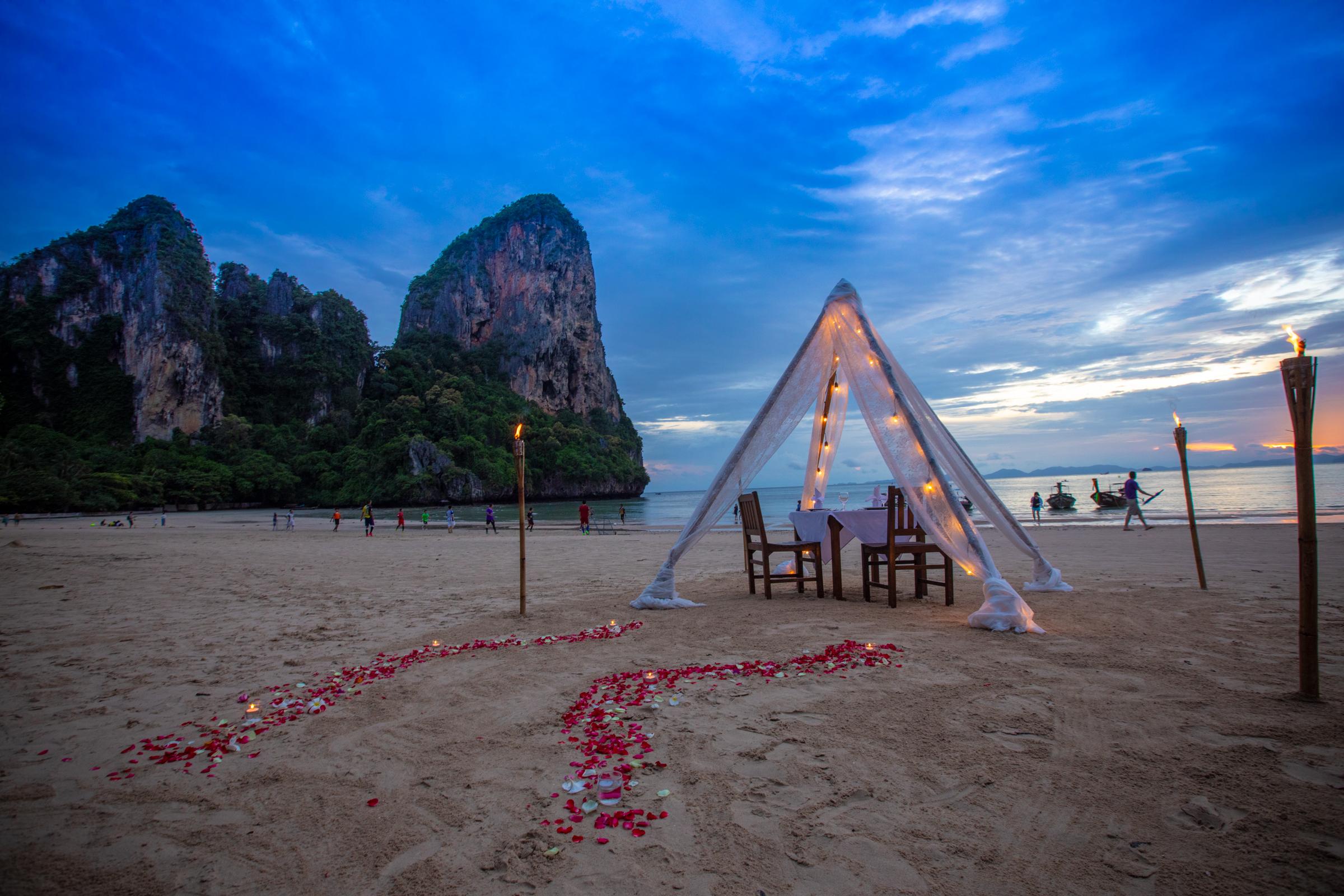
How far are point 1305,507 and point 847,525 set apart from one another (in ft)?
13.1

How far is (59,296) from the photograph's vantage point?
58875mm

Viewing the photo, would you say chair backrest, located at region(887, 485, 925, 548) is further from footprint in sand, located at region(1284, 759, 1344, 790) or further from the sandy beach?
footprint in sand, located at region(1284, 759, 1344, 790)

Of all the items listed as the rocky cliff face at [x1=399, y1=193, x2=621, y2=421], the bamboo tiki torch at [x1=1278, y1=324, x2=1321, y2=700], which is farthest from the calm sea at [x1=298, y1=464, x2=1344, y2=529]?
the rocky cliff face at [x1=399, y1=193, x2=621, y2=421]

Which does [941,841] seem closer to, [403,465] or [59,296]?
[403,465]

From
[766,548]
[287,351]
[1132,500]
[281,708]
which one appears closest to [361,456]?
[287,351]

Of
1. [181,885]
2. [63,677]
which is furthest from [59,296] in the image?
[181,885]

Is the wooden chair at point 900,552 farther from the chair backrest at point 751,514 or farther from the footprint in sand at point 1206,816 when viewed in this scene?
the footprint in sand at point 1206,816

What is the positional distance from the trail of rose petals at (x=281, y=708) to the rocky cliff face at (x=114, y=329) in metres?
73.9

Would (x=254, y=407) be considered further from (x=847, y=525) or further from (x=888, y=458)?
(x=888, y=458)

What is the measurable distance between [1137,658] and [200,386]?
8029 centimetres

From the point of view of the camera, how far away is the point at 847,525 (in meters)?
6.78

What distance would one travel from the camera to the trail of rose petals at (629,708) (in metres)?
2.16

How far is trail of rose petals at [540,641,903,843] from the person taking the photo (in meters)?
2.16

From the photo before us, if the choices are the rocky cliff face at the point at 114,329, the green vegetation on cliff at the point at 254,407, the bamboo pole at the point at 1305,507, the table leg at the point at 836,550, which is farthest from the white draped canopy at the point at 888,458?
the rocky cliff face at the point at 114,329
